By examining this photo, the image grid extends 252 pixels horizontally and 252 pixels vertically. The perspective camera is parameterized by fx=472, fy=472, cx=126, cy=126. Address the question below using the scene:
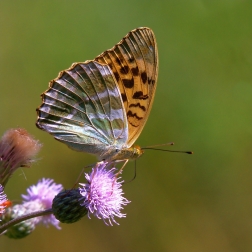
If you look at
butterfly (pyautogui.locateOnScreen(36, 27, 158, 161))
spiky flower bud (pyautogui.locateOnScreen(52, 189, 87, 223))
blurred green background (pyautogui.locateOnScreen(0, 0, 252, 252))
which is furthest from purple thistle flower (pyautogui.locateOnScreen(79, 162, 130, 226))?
blurred green background (pyautogui.locateOnScreen(0, 0, 252, 252))

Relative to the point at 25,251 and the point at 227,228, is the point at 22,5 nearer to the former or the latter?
the point at 25,251

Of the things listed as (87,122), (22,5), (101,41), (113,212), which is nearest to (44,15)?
(22,5)

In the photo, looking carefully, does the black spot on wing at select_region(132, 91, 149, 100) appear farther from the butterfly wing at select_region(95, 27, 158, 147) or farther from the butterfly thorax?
the butterfly thorax

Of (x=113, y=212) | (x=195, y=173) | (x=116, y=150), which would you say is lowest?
(x=195, y=173)

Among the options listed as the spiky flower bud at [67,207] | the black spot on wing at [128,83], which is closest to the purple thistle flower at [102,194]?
the spiky flower bud at [67,207]

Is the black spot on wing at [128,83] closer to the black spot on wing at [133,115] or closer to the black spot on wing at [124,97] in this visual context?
the black spot on wing at [124,97]

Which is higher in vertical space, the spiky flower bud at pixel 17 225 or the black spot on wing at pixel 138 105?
the black spot on wing at pixel 138 105
